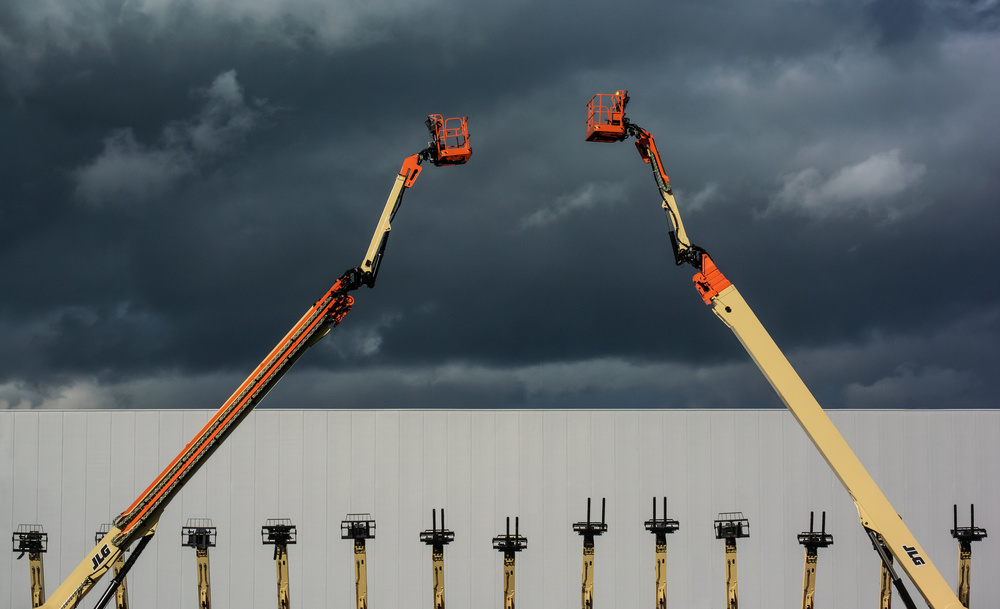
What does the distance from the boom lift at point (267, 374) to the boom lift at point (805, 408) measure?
4245 millimetres

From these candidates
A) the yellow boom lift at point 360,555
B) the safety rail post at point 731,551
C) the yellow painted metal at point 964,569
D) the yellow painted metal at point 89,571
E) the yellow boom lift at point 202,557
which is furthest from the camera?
the yellow painted metal at point 964,569

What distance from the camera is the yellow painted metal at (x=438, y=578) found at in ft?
92.2

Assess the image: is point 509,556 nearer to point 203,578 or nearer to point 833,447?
point 203,578

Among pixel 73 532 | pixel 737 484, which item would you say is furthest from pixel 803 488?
pixel 73 532

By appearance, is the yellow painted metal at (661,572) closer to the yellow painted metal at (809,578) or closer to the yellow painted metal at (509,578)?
the yellow painted metal at (809,578)

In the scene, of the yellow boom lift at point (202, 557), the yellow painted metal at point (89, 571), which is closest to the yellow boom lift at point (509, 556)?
the yellow boom lift at point (202, 557)

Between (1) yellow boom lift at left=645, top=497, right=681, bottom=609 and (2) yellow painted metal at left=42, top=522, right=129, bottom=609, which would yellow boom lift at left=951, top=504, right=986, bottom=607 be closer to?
(1) yellow boom lift at left=645, top=497, right=681, bottom=609

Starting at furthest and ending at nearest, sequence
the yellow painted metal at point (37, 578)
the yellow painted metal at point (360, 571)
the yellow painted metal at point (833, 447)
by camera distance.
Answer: the yellow painted metal at point (37, 578), the yellow painted metal at point (360, 571), the yellow painted metal at point (833, 447)

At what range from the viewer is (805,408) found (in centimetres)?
1938

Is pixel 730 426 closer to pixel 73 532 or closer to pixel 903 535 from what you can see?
pixel 903 535

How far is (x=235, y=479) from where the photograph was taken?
34094mm

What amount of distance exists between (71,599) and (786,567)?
2831 cm

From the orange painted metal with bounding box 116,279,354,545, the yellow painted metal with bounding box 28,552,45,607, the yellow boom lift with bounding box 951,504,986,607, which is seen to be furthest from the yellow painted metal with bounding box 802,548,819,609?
the yellow painted metal with bounding box 28,552,45,607

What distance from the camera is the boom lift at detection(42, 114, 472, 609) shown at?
1962cm
